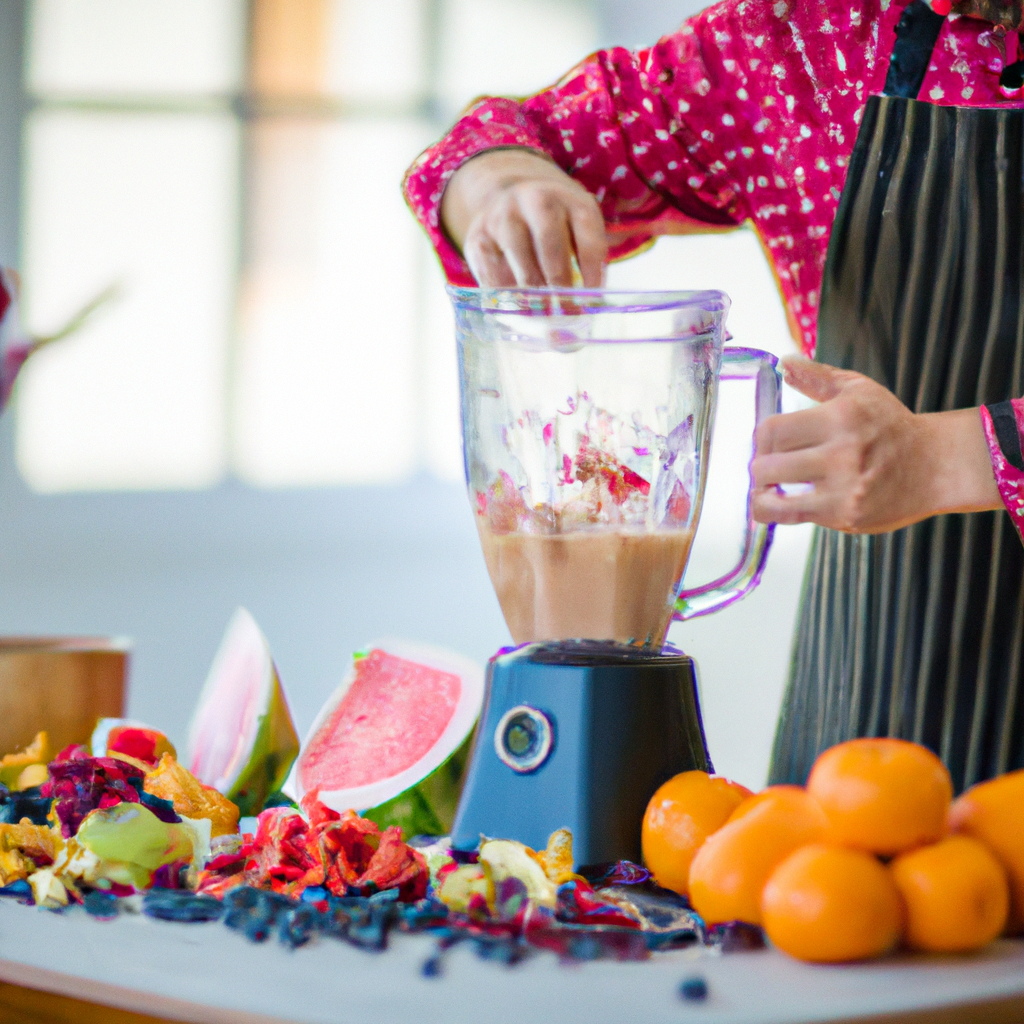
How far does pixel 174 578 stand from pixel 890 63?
3.47m

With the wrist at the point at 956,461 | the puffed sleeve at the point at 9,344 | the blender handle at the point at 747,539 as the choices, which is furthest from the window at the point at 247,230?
the wrist at the point at 956,461

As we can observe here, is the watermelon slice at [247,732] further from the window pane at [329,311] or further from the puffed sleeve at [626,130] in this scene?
the window pane at [329,311]

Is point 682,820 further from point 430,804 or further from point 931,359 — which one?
point 931,359

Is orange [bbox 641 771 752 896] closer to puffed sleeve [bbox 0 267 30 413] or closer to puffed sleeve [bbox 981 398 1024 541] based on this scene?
puffed sleeve [bbox 981 398 1024 541]

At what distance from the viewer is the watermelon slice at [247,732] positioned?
0.74 meters

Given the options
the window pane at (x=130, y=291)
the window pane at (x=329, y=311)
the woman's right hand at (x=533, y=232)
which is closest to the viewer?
the woman's right hand at (x=533, y=232)

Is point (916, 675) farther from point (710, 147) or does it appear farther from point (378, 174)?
point (378, 174)

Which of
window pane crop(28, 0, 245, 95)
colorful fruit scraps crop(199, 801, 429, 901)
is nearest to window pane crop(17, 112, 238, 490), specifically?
window pane crop(28, 0, 245, 95)

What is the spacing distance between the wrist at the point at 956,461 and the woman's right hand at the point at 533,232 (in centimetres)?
24

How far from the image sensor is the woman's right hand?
714 mm

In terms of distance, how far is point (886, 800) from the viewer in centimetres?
43

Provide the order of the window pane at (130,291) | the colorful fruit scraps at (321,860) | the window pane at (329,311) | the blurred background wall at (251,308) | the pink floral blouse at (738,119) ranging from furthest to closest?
the window pane at (329,311) < the window pane at (130,291) < the blurred background wall at (251,308) < the pink floral blouse at (738,119) < the colorful fruit scraps at (321,860)

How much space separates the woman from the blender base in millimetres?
265

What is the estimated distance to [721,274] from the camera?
3551 mm
